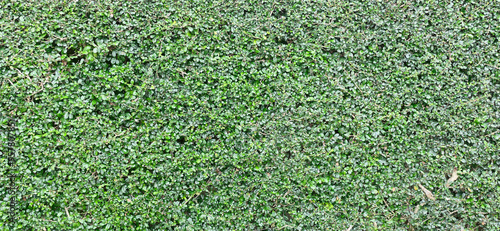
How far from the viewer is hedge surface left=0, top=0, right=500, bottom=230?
2541 mm

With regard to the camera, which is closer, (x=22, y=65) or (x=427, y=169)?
(x=22, y=65)

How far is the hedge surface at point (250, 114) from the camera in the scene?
2.54 meters

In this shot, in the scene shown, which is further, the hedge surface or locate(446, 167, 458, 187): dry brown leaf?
locate(446, 167, 458, 187): dry brown leaf

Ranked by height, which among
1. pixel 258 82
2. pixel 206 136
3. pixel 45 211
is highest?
pixel 258 82

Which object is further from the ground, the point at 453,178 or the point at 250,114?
the point at 250,114

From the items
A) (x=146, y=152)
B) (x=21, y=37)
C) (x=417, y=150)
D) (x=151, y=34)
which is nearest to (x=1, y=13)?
(x=21, y=37)

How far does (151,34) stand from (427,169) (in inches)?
114

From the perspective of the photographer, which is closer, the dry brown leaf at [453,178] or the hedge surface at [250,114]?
the hedge surface at [250,114]

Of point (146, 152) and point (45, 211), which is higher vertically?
point (146, 152)

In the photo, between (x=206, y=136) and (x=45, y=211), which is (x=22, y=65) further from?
(x=206, y=136)

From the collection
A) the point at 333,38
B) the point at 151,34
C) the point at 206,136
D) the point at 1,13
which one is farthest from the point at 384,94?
the point at 1,13

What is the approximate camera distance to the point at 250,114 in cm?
266

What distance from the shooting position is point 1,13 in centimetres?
257

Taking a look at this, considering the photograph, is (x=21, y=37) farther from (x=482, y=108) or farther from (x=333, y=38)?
(x=482, y=108)
